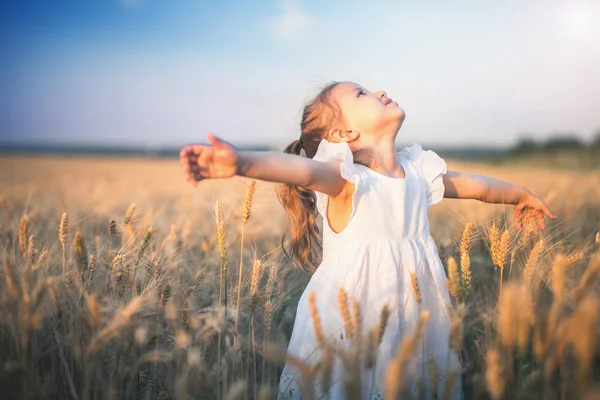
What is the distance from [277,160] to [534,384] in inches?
36.2

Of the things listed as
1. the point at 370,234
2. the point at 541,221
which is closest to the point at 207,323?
the point at 370,234

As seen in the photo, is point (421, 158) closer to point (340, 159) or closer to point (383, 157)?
point (383, 157)

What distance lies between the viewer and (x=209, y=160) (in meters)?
1.50

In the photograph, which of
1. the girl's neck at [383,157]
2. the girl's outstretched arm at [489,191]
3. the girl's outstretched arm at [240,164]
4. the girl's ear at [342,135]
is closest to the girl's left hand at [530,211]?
the girl's outstretched arm at [489,191]

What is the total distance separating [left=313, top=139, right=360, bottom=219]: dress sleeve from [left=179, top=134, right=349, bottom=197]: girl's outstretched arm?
185 mm

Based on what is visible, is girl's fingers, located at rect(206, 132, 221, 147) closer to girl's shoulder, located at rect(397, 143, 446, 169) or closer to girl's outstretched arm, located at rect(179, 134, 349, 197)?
girl's outstretched arm, located at rect(179, 134, 349, 197)

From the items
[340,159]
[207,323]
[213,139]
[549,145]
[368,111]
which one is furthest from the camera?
[549,145]

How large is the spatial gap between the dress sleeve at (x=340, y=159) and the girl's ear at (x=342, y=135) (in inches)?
2.2

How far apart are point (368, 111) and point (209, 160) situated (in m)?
0.89

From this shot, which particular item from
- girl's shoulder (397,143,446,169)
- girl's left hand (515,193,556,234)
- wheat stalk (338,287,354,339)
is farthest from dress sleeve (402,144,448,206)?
wheat stalk (338,287,354,339)

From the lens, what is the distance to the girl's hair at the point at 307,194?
235 centimetres

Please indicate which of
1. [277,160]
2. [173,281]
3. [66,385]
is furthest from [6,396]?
[277,160]

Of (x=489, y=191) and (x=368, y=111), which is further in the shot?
(x=489, y=191)

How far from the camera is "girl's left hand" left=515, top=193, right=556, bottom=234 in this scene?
245cm
